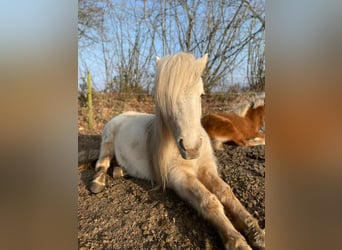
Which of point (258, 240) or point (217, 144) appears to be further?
point (217, 144)

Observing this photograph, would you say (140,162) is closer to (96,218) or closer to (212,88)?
(96,218)

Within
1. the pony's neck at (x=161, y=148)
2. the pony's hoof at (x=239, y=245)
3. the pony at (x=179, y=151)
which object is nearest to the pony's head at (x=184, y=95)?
the pony at (x=179, y=151)

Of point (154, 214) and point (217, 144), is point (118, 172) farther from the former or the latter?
point (217, 144)

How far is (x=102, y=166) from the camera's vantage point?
1119 mm

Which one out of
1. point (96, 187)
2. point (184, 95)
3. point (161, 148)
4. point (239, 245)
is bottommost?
point (239, 245)

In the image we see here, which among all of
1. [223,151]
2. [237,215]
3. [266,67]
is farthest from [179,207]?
[266,67]

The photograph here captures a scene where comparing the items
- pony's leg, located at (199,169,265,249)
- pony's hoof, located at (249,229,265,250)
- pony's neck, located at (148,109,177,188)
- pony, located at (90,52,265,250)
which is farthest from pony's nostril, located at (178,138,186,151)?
pony's hoof, located at (249,229,265,250)

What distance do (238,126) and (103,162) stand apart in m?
0.61

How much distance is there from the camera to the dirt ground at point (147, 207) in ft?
2.90

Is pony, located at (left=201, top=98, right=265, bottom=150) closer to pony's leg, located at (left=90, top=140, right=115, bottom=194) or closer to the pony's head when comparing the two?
the pony's head

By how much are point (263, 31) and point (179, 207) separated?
65 centimetres

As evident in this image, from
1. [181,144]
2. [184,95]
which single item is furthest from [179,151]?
[184,95]

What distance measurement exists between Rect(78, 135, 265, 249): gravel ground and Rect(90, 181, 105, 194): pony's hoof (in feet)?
0.05

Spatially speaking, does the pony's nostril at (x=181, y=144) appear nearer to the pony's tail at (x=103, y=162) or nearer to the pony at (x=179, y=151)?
the pony at (x=179, y=151)
